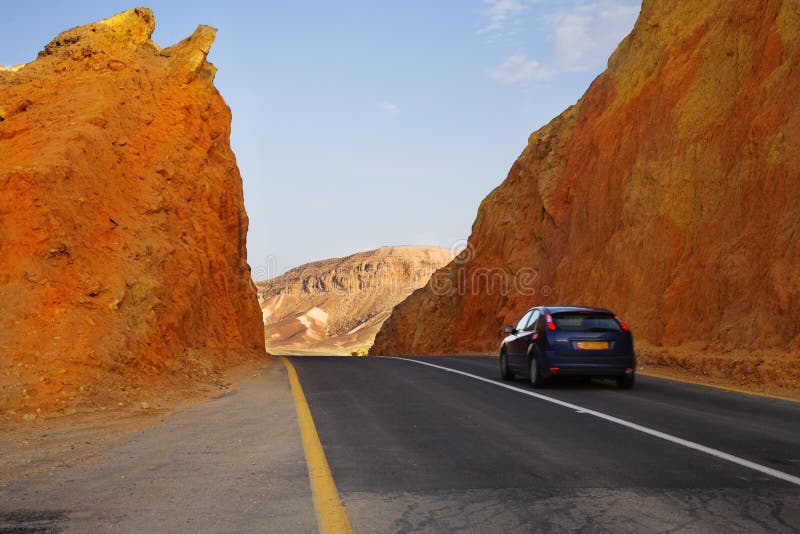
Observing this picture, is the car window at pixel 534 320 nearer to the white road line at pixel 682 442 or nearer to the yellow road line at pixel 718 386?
the white road line at pixel 682 442

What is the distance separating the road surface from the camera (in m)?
4.81

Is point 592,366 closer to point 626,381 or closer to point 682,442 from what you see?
point 626,381

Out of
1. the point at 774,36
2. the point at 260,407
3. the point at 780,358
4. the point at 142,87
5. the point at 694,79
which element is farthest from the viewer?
the point at 694,79

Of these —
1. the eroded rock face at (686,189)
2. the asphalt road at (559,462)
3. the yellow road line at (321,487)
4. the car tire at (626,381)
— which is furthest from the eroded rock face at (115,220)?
the eroded rock face at (686,189)

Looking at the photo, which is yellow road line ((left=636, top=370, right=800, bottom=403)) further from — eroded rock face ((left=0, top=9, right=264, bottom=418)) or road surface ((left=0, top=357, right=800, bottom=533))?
eroded rock face ((left=0, top=9, right=264, bottom=418))

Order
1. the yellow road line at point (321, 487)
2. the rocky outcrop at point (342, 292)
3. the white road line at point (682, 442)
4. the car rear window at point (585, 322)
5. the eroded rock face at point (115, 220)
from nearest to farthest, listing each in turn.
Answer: the yellow road line at point (321, 487) → the white road line at point (682, 442) → the eroded rock face at point (115, 220) → the car rear window at point (585, 322) → the rocky outcrop at point (342, 292)

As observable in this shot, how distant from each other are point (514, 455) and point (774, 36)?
66.9 feet

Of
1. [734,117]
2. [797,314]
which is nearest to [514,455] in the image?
[797,314]

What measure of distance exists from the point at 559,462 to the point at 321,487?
2.21 meters

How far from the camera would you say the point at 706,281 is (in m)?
20.5

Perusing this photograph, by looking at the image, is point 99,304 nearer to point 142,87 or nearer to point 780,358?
point 142,87

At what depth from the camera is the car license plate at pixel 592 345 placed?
12953 mm

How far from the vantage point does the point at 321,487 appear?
5715mm

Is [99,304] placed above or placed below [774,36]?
below
